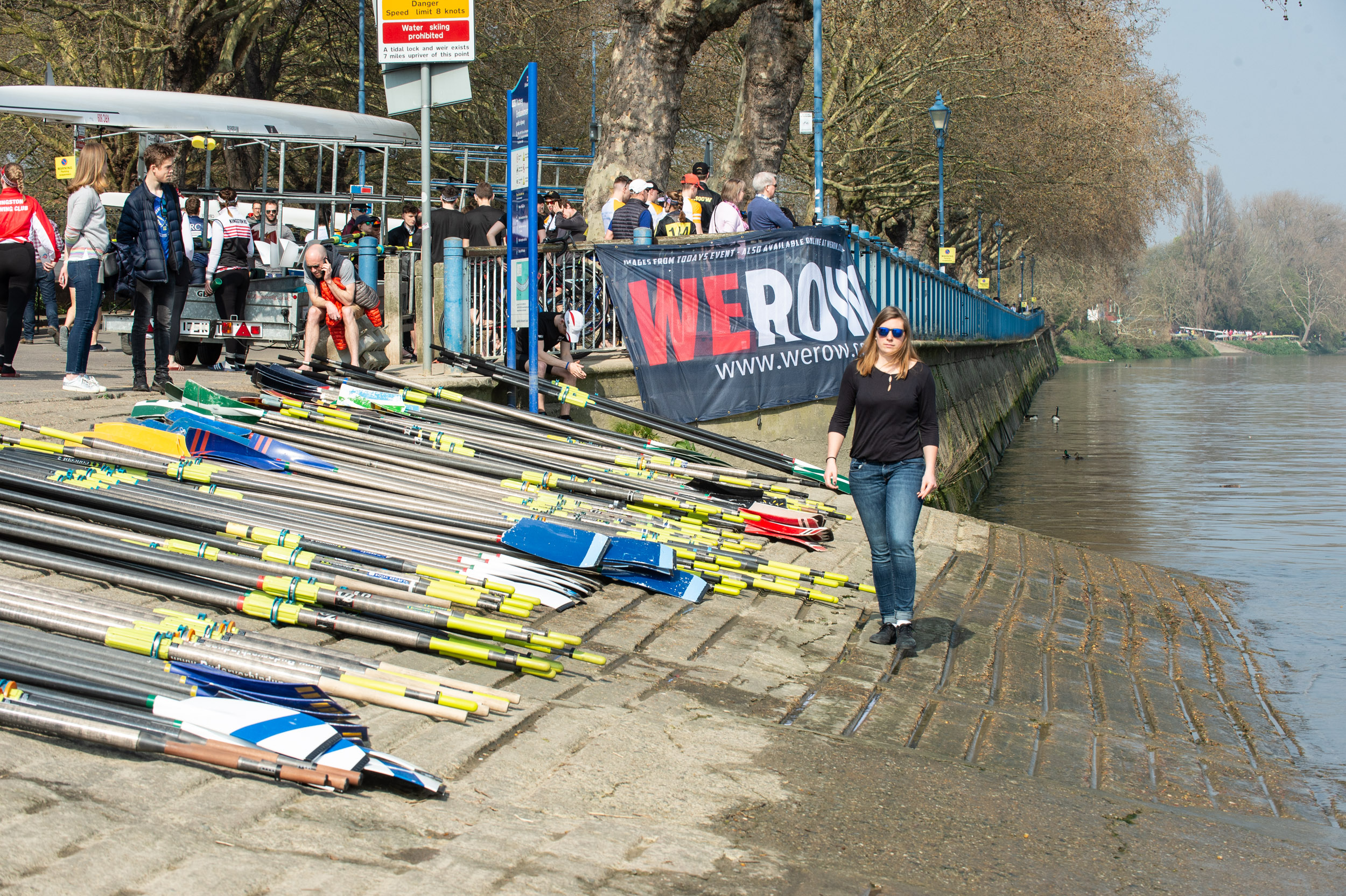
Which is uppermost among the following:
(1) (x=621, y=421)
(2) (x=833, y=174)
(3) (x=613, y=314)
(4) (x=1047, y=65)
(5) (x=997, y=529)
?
(4) (x=1047, y=65)

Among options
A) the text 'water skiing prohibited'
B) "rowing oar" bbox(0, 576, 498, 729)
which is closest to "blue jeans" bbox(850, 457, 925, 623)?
"rowing oar" bbox(0, 576, 498, 729)

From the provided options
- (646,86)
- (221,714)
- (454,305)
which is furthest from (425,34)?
(646,86)

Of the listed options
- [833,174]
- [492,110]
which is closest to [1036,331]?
[833,174]

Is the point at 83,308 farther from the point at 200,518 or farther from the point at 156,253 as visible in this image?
the point at 200,518

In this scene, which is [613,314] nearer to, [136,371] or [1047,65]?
[136,371]

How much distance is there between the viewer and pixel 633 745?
175 inches

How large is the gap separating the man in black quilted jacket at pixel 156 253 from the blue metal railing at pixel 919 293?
22.8ft

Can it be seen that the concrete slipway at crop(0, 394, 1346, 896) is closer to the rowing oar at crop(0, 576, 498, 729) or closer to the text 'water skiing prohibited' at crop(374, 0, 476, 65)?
the rowing oar at crop(0, 576, 498, 729)

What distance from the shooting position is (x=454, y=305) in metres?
11.9

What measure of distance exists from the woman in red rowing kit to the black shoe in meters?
8.16

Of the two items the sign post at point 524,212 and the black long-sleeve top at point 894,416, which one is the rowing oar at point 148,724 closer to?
the black long-sleeve top at point 894,416

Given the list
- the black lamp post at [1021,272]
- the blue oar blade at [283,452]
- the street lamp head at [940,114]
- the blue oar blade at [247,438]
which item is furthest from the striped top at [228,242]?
the black lamp post at [1021,272]

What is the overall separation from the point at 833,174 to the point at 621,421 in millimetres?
24619

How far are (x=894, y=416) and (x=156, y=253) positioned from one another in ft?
20.5
